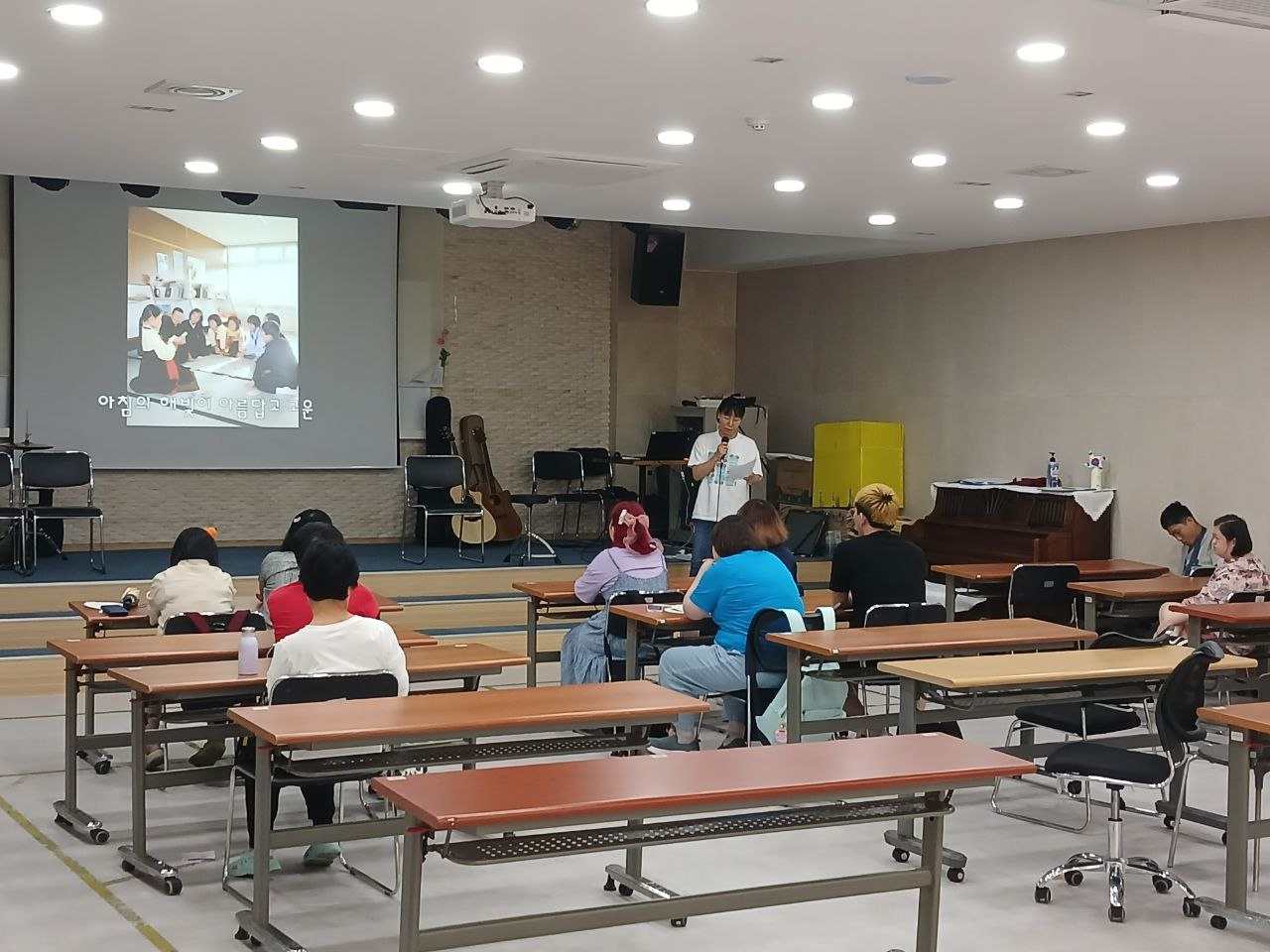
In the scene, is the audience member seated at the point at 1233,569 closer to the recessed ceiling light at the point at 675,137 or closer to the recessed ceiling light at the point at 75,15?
the recessed ceiling light at the point at 675,137

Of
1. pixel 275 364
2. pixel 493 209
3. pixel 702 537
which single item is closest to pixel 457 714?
pixel 493 209

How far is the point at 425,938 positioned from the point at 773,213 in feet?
23.8

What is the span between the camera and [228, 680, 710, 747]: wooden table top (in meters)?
3.94

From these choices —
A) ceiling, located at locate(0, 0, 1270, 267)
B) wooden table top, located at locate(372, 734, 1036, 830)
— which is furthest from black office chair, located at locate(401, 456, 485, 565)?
wooden table top, located at locate(372, 734, 1036, 830)

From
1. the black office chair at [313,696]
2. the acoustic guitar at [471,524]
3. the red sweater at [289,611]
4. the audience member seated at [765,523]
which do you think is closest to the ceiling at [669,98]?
the audience member seated at [765,523]

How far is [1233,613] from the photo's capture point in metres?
6.94

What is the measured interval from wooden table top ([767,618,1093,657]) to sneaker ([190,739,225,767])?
2.41 m

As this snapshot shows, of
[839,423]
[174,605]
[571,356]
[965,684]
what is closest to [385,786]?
[965,684]

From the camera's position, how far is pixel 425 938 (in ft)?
10.7

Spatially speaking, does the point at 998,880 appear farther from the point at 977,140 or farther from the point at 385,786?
the point at 977,140

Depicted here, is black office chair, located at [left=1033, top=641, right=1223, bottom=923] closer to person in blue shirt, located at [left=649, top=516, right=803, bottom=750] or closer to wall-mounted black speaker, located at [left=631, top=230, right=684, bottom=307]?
person in blue shirt, located at [left=649, top=516, right=803, bottom=750]

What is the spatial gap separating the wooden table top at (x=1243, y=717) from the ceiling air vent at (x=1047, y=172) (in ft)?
12.5

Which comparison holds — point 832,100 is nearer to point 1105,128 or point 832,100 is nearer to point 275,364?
point 1105,128

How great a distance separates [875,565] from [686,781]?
3549 mm
